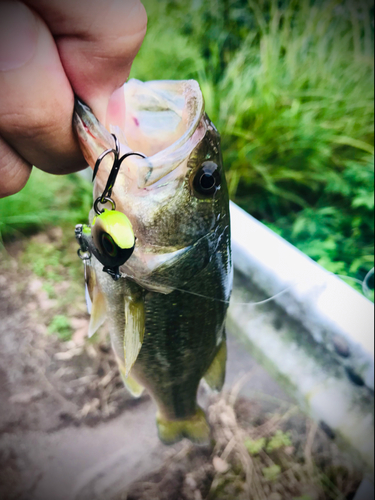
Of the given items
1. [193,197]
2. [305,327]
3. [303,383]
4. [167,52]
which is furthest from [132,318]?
[167,52]

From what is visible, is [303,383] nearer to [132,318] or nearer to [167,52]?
[132,318]

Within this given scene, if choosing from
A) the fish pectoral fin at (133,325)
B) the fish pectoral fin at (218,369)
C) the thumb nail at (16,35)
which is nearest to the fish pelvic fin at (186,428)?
the fish pectoral fin at (218,369)

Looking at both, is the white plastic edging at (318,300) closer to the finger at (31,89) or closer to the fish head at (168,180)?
the fish head at (168,180)

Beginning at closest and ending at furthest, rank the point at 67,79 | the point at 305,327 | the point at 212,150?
1. the point at 67,79
2. the point at 212,150
3. the point at 305,327

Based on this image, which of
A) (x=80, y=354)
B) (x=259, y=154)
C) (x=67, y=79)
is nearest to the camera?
(x=67, y=79)

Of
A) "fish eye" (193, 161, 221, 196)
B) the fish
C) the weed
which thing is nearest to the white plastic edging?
the fish

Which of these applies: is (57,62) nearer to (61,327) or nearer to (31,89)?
(31,89)
